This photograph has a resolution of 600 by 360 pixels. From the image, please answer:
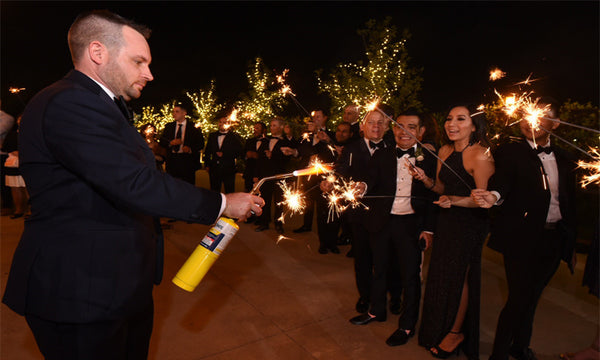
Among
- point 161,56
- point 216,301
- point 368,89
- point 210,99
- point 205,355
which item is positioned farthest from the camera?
point 210,99

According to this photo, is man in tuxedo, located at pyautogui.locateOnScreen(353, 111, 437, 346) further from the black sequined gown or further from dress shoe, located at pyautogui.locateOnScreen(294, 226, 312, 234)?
dress shoe, located at pyautogui.locateOnScreen(294, 226, 312, 234)

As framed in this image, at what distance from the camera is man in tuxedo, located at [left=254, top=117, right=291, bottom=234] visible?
790cm

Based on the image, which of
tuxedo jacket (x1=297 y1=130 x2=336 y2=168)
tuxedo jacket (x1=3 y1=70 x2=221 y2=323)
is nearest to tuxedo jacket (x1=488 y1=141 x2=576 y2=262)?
tuxedo jacket (x1=3 y1=70 x2=221 y2=323)

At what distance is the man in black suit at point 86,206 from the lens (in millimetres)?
1564

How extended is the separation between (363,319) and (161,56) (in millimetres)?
13967

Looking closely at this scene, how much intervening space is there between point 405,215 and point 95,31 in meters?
3.00

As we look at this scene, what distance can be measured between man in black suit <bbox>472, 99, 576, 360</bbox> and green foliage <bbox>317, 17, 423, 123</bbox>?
1437 centimetres

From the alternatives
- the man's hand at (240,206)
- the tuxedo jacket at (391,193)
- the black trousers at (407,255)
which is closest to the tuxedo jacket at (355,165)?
Result: the tuxedo jacket at (391,193)

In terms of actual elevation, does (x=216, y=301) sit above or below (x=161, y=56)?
below

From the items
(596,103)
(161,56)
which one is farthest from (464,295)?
(161,56)

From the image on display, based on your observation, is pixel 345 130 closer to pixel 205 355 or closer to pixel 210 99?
A: pixel 205 355

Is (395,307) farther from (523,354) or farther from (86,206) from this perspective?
(86,206)

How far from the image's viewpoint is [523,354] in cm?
339

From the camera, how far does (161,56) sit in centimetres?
1492
